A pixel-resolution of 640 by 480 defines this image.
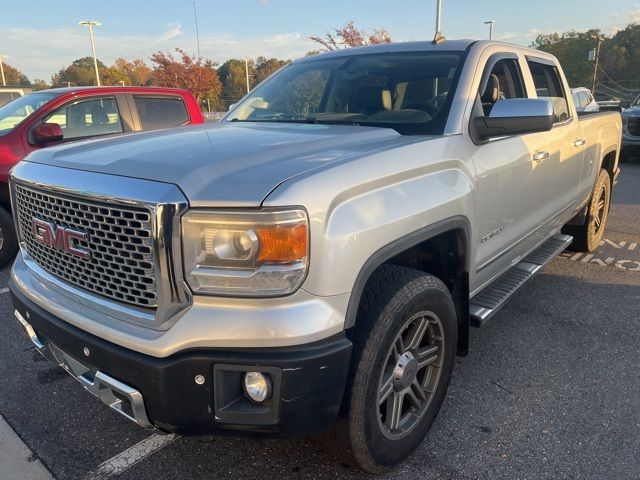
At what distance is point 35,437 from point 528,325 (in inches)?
127

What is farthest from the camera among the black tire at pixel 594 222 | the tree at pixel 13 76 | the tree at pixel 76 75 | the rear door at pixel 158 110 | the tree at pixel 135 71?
the tree at pixel 13 76

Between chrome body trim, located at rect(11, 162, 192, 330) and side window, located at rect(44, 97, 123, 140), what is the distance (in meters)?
4.28

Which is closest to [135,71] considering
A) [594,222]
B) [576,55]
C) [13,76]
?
[13,76]

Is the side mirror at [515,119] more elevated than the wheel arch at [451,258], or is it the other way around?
the side mirror at [515,119]

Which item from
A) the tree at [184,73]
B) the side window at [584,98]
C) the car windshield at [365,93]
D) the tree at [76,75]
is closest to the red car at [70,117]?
the car windshield at [365,93]

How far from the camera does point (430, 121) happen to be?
279cm

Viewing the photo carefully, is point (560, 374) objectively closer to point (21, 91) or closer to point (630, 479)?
point (630, 479)

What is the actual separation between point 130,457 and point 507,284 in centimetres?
247

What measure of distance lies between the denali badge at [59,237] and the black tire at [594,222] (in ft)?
15.7

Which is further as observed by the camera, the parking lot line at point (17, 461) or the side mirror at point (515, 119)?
the side mirror at point (515, 119)

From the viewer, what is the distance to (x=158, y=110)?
677 centimetres

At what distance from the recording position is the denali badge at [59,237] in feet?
6.70

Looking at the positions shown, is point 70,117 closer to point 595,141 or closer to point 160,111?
point 160,111

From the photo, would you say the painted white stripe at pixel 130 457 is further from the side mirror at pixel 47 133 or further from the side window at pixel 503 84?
the side mirror at pixel 47 133
